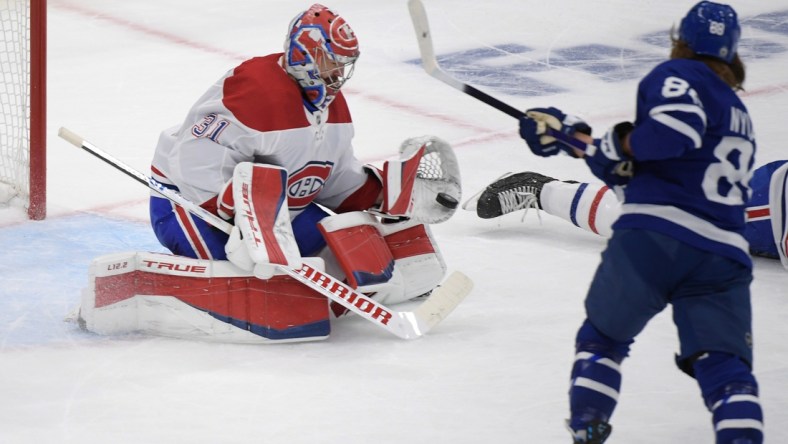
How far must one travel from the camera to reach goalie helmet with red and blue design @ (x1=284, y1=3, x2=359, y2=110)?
324 cm

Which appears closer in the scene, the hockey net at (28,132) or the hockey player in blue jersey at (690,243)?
the hockey player in blue jersey at (690,243)

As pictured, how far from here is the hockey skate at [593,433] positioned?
245cm

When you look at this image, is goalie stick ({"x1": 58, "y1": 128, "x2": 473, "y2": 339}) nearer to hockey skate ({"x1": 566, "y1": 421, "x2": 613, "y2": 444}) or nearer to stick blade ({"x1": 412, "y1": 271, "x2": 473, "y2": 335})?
stick blade ({"x1": 412, "y1": 271, "x2": 473, "y2": 335})

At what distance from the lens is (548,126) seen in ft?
8.38

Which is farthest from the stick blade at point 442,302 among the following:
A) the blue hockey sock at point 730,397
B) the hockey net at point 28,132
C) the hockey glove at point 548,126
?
the hockey net at point 28,132

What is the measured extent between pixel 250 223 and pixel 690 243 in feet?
3.69

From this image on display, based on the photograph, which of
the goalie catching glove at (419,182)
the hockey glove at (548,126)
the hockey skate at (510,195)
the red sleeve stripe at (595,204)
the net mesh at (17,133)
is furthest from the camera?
the net mesh at (17,133)

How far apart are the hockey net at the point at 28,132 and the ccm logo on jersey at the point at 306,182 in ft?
3.69

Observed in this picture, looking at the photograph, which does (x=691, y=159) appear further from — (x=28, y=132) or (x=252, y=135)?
(x=28, y=132)

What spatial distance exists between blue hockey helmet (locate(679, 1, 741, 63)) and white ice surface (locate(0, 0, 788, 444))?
0.80m

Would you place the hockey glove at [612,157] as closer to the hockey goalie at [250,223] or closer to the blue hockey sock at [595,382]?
the blue hockey sock at [595,382]

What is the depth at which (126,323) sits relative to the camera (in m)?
3.28

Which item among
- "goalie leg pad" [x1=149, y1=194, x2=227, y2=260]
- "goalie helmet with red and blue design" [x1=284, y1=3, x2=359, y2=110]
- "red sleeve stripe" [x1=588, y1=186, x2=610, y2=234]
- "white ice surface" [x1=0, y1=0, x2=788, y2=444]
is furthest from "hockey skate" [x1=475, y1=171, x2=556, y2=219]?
"goalie leg pad" [x1=149, y1=194, x2=227, y2=260]

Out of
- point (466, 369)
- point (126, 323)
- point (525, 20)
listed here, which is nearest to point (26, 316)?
point (126, 323)
